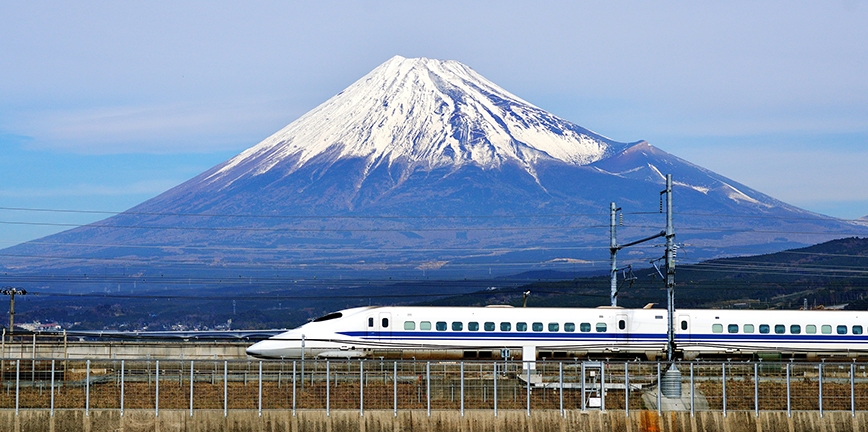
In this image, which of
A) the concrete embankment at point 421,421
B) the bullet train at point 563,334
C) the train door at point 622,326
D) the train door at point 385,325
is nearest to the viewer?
the concrete embankment at point 421,421

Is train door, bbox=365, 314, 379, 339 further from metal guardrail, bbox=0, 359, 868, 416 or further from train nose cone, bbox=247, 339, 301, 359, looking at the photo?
metal guardrail, bbox=0, 359, 868, 416

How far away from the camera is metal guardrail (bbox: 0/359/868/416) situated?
41688 mm

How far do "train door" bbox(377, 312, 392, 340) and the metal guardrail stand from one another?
16.1 metres

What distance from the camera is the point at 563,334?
212 feet

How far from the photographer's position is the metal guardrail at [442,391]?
1641 inches

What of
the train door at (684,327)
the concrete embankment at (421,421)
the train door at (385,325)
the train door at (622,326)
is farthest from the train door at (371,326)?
the concrete embankment at (421,421)

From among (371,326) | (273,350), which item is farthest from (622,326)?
(273,350)

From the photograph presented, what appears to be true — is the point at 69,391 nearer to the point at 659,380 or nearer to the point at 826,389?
the point at 659,380

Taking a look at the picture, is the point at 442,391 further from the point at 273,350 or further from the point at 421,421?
the point at 273,350

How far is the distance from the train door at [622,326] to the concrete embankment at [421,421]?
2263cm

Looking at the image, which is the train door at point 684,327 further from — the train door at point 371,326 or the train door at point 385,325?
the train door at point 371,326

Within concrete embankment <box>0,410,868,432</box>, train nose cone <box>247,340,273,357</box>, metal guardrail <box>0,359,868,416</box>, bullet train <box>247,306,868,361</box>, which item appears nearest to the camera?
concrete embankment <box>0,410,868,432</box>

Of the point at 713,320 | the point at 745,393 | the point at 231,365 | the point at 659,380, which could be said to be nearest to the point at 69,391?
the point at 231,365

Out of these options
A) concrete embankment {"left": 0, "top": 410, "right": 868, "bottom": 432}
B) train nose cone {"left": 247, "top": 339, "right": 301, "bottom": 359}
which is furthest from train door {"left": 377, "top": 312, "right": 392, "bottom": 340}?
concrete embankment {"left": 0, "top": 410, "right": 868, "bottom": 432}
